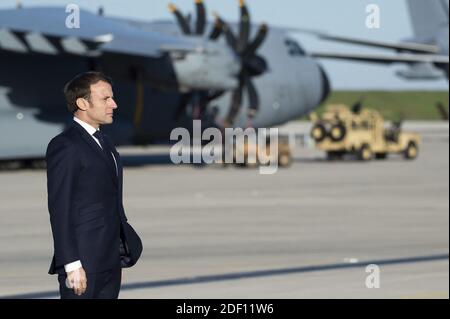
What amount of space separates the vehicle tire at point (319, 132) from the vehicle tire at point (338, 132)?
16.0 inches

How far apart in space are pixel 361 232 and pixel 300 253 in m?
3.64

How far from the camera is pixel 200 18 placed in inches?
1708

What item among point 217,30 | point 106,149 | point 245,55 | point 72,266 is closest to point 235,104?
point 245,55

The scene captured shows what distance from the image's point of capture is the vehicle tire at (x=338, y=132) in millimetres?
50844

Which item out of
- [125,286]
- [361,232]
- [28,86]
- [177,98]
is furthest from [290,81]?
[125,286]

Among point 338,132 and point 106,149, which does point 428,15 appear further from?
point 106,149

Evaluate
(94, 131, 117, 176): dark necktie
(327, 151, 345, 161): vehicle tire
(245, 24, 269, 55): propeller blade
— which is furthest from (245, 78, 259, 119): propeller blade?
(94, 131, 117, 176): dark necktie

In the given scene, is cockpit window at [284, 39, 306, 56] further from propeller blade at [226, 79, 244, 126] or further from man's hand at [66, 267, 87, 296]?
man's hand at [66, 267, 87, 296]

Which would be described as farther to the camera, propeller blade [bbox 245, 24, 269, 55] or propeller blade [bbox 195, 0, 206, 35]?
propeller blade [bbox 245, 24, 269, 55]

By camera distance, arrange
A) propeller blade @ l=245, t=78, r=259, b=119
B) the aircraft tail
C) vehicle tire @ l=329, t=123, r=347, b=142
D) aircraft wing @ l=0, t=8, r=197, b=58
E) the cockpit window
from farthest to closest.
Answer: the aircraft tail → vehicle tire @ l=329, t=123, r=347, b=142 → the cockpit window → propeller blade @ l=245, t=78, r=259, b=119 → aircraft wing @ l=0, t=8, r=197, b=58

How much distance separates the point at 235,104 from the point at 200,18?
3.29 m

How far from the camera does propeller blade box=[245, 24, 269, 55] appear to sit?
43.2m

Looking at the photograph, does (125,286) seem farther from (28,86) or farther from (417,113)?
(417,113)

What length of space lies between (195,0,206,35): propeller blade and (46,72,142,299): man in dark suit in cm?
3534
